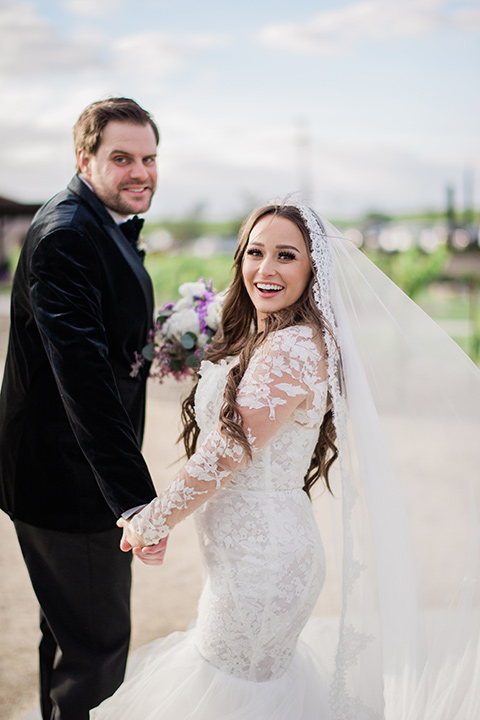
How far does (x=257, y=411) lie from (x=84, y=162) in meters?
1.29

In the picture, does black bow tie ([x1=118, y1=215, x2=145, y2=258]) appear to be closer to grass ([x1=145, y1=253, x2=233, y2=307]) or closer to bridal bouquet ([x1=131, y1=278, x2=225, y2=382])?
bridal bouquet ([x1=131, y1=278, x2=225, y2=382])

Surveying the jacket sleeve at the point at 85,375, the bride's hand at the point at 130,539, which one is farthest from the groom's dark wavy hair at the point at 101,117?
the bride's hand at the point at 130,539

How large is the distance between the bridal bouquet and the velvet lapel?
18 cm

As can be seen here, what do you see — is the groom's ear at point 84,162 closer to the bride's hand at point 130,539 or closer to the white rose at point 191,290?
the white rose at point 191,290

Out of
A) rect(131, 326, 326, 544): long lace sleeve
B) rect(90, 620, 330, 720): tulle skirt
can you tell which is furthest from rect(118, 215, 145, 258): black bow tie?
rect(90, 620, 330, 720): tulle skirt

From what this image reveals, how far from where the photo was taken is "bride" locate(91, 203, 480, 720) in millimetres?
2172

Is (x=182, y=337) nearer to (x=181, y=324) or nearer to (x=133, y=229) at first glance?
(x=181, y=324)

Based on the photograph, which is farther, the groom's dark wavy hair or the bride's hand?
the groom's dark wavy hair

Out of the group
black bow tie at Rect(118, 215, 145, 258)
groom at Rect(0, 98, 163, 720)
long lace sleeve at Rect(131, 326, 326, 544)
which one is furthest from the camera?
black bow tie at Rect(118, 215, 145, 258)

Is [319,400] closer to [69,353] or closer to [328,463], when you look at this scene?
[328,463]

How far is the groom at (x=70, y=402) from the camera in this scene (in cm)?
237

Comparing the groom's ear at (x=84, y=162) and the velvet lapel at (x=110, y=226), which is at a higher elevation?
the groom's ear at (x=84, y=162)

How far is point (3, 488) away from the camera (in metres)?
2.61

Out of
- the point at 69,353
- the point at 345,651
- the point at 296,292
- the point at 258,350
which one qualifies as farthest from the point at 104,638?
the point at 296,292
